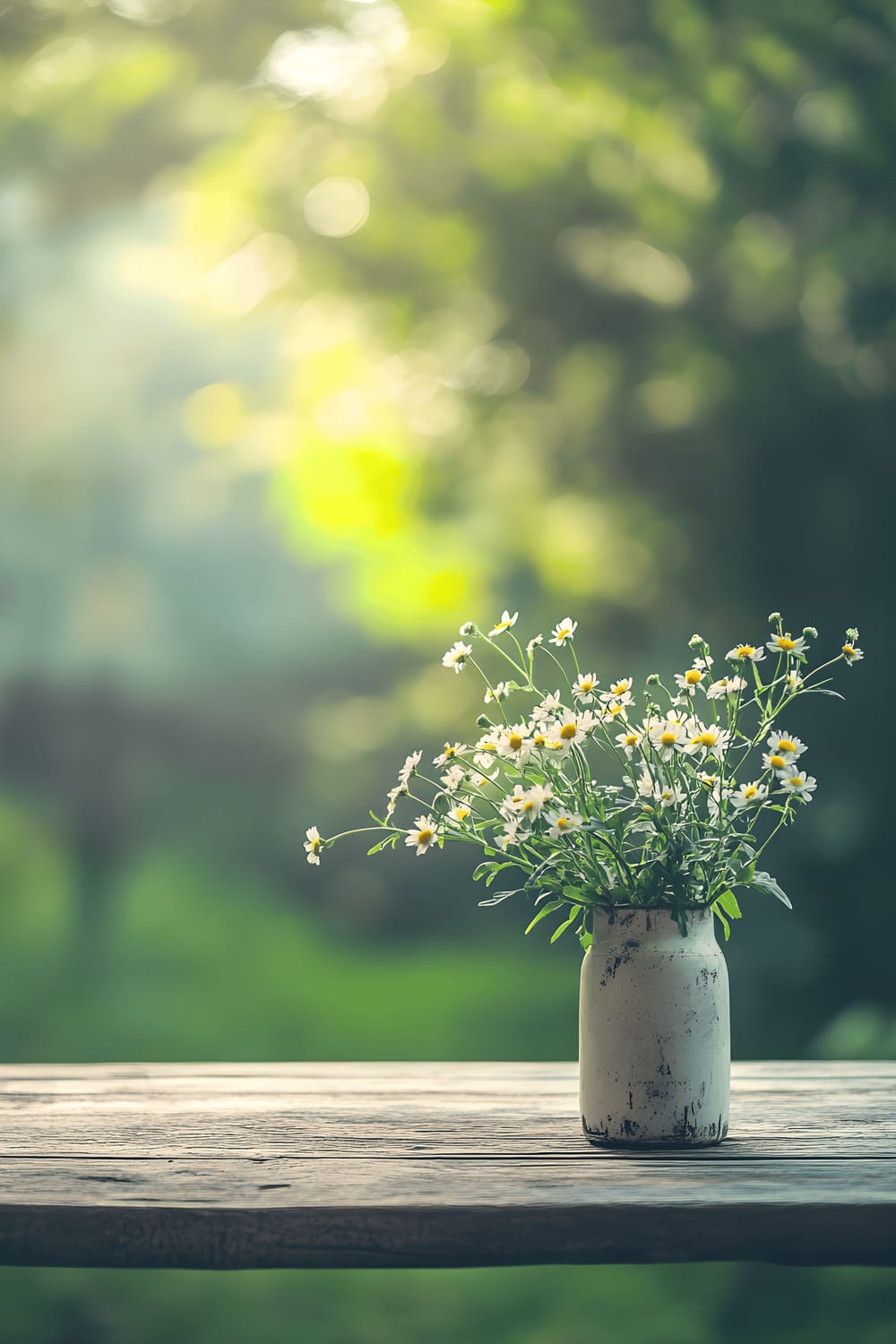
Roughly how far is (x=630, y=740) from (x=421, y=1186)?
1.04 ft

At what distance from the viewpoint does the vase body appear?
2.88 feet

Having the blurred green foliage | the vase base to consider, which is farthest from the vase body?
the blurred green foliage

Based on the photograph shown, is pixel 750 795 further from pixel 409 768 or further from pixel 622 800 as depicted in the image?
pixel 409 768

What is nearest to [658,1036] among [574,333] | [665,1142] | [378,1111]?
[665,1142]

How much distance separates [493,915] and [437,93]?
3366 millimetres

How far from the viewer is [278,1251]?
716 millimetres

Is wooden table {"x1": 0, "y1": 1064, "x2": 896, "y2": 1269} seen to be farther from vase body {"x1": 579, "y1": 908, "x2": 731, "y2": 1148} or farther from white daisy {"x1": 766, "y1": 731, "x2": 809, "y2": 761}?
white daisy {"x1": 766, "y1": 731, "x2": 809, "y2": 761}

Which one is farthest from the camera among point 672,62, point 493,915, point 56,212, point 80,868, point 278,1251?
point 80,868

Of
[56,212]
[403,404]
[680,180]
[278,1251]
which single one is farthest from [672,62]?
[56,212]

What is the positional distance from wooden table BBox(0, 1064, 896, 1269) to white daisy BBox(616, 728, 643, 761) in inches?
10.7

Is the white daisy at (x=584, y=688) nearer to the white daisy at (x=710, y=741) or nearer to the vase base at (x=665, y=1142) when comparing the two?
the white daisy at (x=710, y=741)

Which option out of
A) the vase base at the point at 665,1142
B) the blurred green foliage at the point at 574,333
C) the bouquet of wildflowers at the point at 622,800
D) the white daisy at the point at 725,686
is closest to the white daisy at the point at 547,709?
the bouquet of wildflowers at the point at 622,800

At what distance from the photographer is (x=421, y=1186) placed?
771 millimetres

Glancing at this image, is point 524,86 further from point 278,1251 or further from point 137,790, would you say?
point 137,790
